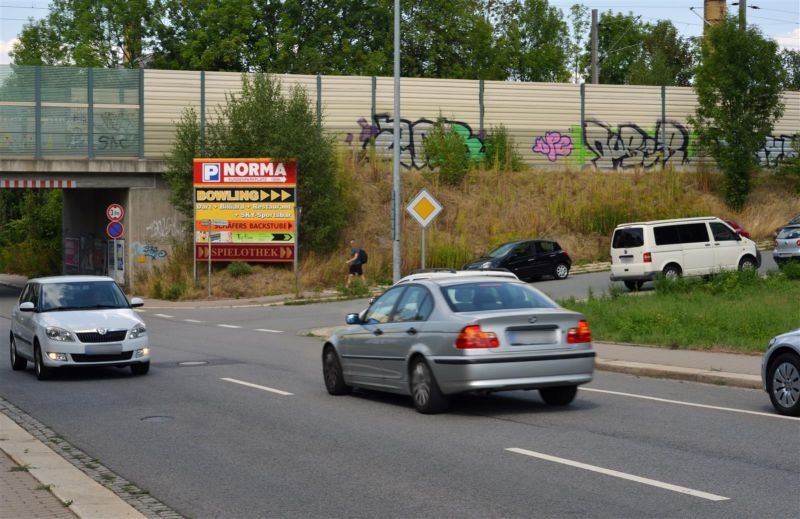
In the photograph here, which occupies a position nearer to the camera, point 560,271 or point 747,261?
point 747,261

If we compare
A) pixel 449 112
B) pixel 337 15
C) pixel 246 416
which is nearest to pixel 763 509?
pixel 246 416

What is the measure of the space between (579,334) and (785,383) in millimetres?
2225

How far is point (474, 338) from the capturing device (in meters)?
11.8

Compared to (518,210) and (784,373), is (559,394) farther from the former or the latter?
(518,210)

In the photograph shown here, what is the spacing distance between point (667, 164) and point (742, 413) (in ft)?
132

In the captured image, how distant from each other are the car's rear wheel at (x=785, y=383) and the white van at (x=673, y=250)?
20282 mm

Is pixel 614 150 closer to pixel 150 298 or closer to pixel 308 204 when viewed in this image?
pixel 308 204

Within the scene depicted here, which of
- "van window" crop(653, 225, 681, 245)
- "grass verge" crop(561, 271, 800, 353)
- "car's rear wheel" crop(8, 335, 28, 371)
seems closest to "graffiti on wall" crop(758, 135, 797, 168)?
"van window" crop(653, 225, 681, 245)

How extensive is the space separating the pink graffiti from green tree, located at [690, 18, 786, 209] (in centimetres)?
565

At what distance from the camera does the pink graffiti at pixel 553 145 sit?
1989 inches

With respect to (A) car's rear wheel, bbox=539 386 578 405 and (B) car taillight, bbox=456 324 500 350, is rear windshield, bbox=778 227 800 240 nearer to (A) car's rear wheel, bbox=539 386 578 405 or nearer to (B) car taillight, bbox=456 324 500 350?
(A) car's rear wheel, bbox=539 386 578 405

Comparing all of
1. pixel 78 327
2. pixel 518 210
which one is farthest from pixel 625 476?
pixel 518 210

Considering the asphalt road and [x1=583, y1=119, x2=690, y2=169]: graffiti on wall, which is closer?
the asphalt road

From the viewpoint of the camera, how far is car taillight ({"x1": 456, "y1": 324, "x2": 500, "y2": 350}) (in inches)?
465
